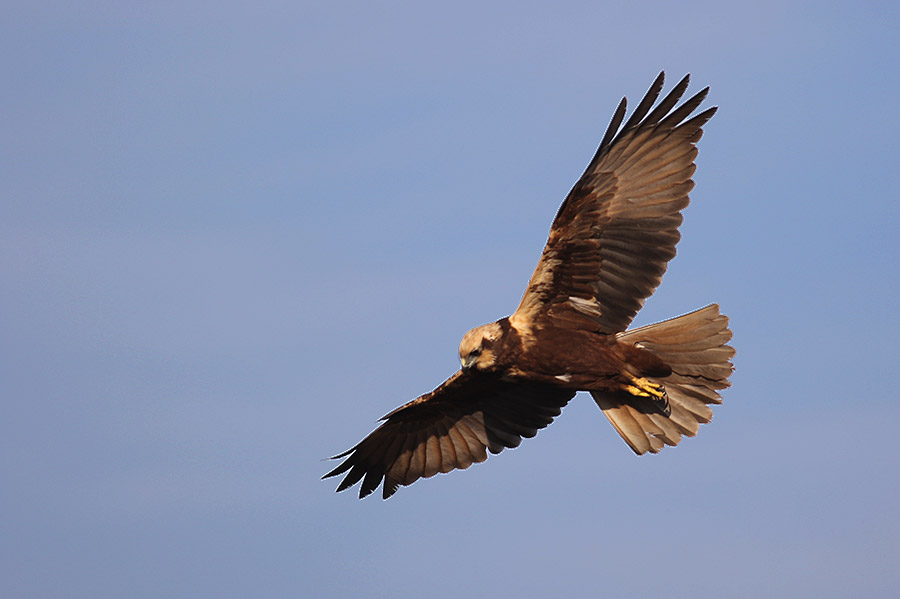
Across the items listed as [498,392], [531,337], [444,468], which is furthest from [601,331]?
[444,468]

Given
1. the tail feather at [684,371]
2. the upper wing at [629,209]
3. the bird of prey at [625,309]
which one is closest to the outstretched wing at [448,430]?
the bird of prey at [625,309]

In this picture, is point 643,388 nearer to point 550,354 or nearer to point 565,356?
point 565,356

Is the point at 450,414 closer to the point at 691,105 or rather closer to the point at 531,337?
the point at 531,337

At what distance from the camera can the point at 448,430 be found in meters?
12.9

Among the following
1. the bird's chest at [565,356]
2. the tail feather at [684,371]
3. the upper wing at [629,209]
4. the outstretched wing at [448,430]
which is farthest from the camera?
the outstretched wing at [448,430]

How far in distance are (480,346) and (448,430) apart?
2076mm

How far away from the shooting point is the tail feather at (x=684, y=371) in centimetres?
1119

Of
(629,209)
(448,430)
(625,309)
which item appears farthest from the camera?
(448,430)

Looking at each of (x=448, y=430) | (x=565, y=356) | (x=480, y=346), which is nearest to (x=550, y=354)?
(x=565, y=356)

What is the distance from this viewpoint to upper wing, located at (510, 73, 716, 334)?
35.5 ft

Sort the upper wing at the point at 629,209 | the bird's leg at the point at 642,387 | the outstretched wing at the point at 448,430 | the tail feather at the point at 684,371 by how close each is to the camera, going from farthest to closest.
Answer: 1. the outstretched wing at the point at 448,430
2. the bird's leg at the point at 642,387
3. the tail feather at the point at 684,371
4. the upper wing at the point at 629,209

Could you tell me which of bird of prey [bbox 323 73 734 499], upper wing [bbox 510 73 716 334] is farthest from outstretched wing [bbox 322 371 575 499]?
upper wing [bbox 510 73 716 334]

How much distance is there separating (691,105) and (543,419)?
3563 millimetres

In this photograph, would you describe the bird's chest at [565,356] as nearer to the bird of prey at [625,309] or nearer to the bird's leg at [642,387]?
the bird of prey at [625,309]
